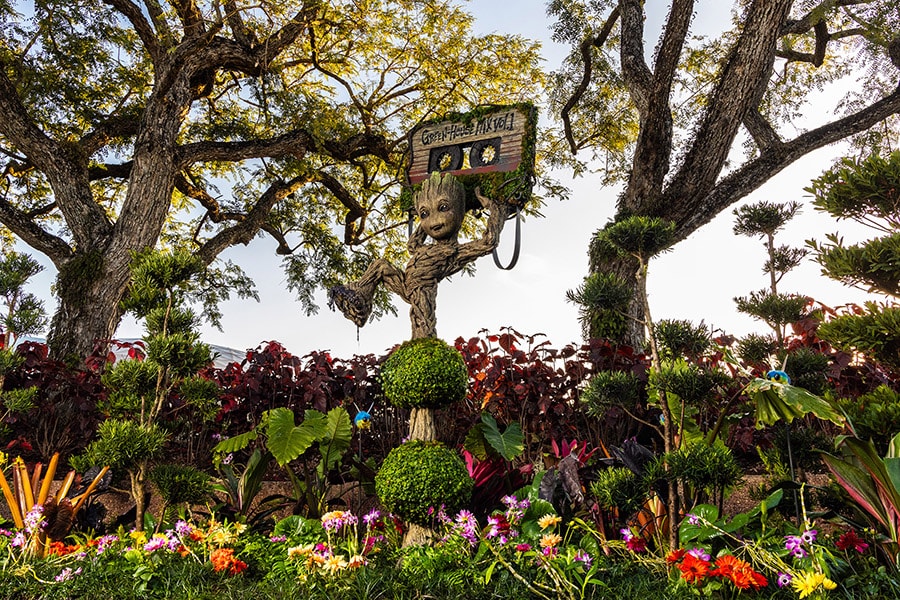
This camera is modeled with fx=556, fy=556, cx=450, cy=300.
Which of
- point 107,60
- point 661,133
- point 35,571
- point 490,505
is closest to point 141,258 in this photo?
point 35,571

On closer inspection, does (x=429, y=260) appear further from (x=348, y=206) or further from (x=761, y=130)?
(x=348, y=206)

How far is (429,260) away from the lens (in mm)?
3100

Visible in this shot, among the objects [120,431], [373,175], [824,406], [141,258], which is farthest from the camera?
[373,175]

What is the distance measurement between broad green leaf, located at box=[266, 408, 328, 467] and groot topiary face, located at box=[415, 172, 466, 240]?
4.15 feet

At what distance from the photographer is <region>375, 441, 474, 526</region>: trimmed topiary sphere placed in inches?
98.3

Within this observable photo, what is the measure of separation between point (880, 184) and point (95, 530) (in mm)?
4514

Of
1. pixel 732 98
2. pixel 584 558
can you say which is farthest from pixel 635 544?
pixel 732 98

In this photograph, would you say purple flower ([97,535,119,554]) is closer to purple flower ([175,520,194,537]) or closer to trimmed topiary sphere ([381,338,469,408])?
purple flower ([175,520,194,537])

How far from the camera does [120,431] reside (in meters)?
2.69

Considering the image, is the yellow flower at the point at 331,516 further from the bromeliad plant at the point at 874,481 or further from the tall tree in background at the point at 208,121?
the tall tree in background at the point at 208,121

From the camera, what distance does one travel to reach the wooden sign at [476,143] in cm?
331

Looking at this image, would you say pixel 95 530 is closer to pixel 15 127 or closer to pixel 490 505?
pixel 490 505

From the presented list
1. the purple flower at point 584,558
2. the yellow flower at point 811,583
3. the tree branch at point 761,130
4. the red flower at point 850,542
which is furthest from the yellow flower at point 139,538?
the tree branch at point 761,130

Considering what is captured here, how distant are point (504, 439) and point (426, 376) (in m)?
0.73
